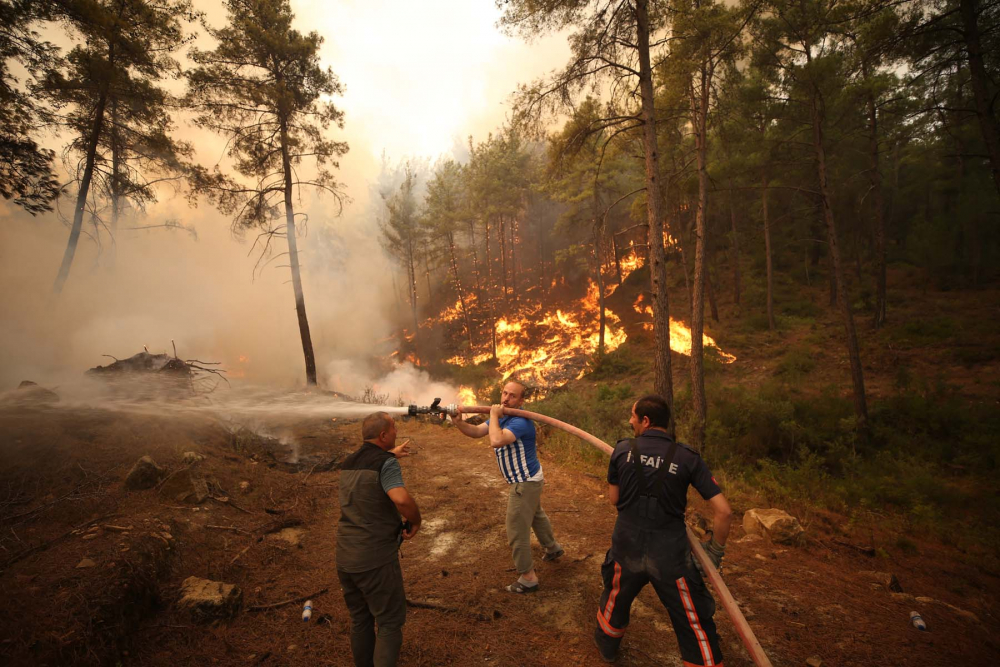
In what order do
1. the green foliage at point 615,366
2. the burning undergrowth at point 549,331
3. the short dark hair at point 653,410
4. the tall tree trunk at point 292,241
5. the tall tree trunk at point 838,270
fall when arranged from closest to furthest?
the short dark hair at point 653,410, the tall tree trunk at point 838,270, the tall tree trunk at point 292,241, the green foliage at point 615,366, the burning undergrowth at point 549,331

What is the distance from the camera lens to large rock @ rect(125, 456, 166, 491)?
18.8ft

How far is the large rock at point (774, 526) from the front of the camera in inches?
226

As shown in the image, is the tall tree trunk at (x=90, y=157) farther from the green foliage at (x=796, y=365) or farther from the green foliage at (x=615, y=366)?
the green foliage at (x=796, y=365)

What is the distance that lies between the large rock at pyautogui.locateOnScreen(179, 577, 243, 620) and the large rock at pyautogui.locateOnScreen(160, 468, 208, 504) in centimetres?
197

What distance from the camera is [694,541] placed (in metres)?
3.23

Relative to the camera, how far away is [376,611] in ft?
10.4

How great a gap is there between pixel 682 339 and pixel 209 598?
76.2 ft

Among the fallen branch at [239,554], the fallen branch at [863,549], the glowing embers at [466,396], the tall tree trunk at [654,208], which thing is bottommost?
the glowing embers at [466,396]

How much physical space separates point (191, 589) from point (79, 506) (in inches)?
89.5

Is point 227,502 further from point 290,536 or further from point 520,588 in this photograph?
point 520,588

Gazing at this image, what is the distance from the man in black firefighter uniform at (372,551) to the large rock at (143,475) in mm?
4721

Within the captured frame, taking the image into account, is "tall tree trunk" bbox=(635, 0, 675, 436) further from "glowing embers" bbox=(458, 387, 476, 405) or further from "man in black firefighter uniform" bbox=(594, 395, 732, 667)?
"glowing embers" bbox=(458, 387, 476, 405)

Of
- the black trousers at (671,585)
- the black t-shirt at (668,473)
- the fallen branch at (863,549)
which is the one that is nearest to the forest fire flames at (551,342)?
the fallen branch at (863,549)

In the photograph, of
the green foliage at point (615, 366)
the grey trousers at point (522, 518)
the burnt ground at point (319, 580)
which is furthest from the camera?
the green foliage at point (615, 366)
